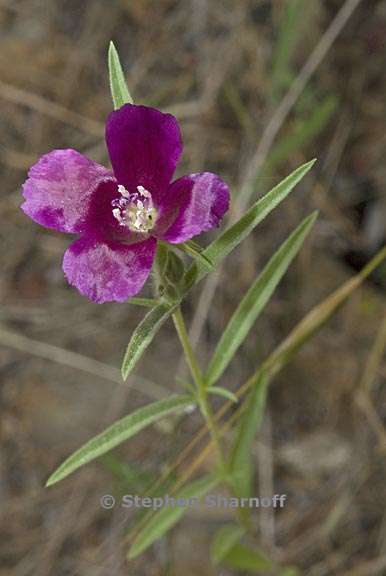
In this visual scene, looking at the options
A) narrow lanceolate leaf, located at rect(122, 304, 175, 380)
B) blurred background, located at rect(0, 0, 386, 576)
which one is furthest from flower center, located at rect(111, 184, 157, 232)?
blurred background, located at rect(0, 0, 386, 576)

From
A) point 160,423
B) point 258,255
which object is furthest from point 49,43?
point 160,423

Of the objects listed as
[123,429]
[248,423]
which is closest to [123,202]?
[123,429]

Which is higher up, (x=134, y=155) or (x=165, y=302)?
(x=134, y=155)

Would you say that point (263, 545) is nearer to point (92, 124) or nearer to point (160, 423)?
point (160, 423)

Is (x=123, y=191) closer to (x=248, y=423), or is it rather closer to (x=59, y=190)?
(x=59, y=190)

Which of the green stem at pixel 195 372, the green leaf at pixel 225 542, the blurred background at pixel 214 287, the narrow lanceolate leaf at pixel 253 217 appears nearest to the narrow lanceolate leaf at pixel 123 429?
the green stem at pixel 195 372

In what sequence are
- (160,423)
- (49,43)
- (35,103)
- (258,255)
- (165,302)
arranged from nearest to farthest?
(165,302) < (160,423) < (258,255) < (35,103) < (49,43)

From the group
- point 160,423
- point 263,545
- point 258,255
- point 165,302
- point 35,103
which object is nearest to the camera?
point 165,302

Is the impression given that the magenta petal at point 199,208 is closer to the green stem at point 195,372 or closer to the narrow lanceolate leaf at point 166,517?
the green stem at point 195,372
